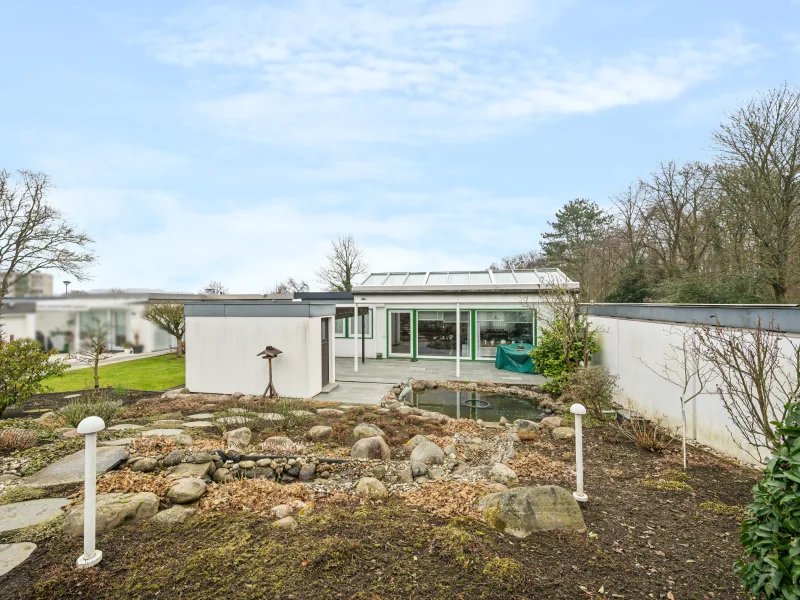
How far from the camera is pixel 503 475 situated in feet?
15.1

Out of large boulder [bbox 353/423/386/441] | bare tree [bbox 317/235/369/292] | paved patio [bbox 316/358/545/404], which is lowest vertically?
paved patio [bbox 316/358/545/404]

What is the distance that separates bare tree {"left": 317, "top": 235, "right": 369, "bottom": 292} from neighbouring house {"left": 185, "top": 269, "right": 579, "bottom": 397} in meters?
10.0

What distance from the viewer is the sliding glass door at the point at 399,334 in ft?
57.5

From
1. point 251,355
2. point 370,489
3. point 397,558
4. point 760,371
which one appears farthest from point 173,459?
point 760,371

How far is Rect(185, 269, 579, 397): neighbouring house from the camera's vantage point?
A: 1006 centimetres

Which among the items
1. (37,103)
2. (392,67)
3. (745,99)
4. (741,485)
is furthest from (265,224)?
(745,99)

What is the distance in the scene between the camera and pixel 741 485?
14.5 ft

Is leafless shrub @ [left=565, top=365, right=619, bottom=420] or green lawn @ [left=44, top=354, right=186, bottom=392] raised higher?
leafless shrub @ [left=565, top=365, right=619, bottom=420]

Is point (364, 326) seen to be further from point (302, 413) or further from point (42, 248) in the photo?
point (42, 248)

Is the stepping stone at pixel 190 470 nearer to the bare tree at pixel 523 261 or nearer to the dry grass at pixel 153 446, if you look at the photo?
the dry grass at pixel 153 446

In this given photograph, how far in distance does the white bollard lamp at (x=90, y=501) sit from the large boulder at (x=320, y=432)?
3490 mm

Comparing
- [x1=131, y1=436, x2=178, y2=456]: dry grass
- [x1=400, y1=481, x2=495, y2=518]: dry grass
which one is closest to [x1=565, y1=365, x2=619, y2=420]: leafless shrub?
[x1=400, y1=481, x2=495, y2=518]: dry grass

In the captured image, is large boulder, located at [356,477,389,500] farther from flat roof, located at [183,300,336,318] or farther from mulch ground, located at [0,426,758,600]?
flat roof, located at [183,300,336,318]

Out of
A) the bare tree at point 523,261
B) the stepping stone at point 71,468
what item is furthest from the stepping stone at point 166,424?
the bare tree at point 523,261
